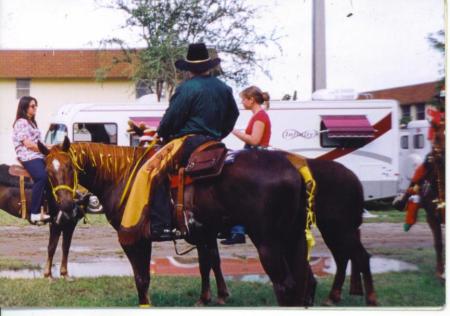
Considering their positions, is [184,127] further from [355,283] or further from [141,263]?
[355,283]

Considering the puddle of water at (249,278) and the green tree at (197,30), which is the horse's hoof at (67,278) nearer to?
the puddle of water at (249,278)

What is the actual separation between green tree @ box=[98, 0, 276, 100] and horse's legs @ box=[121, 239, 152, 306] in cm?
181

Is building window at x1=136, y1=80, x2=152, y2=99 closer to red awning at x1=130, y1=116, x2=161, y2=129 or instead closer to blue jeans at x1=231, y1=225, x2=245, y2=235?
red awning at x1=130, y1=116, x2=161, y2=129

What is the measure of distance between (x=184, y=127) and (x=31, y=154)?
75.8 inches

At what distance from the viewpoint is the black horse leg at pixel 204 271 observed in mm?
5817

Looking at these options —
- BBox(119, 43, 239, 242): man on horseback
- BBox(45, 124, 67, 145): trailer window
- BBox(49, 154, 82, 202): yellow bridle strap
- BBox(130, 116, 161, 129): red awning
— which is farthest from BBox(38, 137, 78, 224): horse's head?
BBox(130, 116, 161, 129): red awning

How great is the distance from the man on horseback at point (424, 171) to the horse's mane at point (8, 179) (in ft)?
11.4

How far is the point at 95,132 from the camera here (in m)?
10.9

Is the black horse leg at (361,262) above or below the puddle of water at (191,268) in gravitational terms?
above

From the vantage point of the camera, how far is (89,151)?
5574mm

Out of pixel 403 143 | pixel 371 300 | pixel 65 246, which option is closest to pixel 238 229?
pixel 371 300

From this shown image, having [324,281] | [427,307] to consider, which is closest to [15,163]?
[324,281]

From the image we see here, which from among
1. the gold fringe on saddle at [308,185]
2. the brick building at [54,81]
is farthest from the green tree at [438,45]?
the brick building at [54,81]
